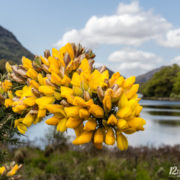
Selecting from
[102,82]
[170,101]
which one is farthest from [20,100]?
[170,101]

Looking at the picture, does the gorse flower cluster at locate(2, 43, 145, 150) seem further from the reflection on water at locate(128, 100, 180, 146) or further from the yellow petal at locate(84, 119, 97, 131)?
the reflection on water at locate(128, 100, 180, 146)

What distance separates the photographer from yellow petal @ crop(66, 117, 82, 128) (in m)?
0.64

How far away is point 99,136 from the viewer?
645mm

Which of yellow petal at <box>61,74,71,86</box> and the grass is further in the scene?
the grass

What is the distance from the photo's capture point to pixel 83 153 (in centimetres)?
887

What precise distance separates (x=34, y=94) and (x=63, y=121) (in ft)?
0.53

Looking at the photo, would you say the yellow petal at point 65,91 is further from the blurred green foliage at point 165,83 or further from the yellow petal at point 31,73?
the blurred green foliage at point 165,83

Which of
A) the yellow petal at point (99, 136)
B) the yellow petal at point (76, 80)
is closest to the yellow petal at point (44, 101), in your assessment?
the yellow petal at point (76, 80)

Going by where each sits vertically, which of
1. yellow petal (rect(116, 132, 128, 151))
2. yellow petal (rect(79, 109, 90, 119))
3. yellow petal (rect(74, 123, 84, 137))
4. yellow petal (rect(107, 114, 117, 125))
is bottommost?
yellow petal (rect(116, 132, 128, 151))

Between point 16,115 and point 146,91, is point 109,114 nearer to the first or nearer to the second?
point 16,115

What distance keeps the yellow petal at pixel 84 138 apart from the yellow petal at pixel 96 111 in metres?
0.07

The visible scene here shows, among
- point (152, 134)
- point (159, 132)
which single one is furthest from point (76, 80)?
point (159, 132)

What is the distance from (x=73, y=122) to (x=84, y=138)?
64 mm

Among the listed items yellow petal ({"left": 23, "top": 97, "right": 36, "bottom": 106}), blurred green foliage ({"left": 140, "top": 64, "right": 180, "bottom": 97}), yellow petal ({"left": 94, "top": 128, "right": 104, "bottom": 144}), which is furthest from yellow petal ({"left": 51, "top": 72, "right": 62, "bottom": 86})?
blurred green foliage ({"left": 140, "top": 64, "right": 180, "bottom": 97})
